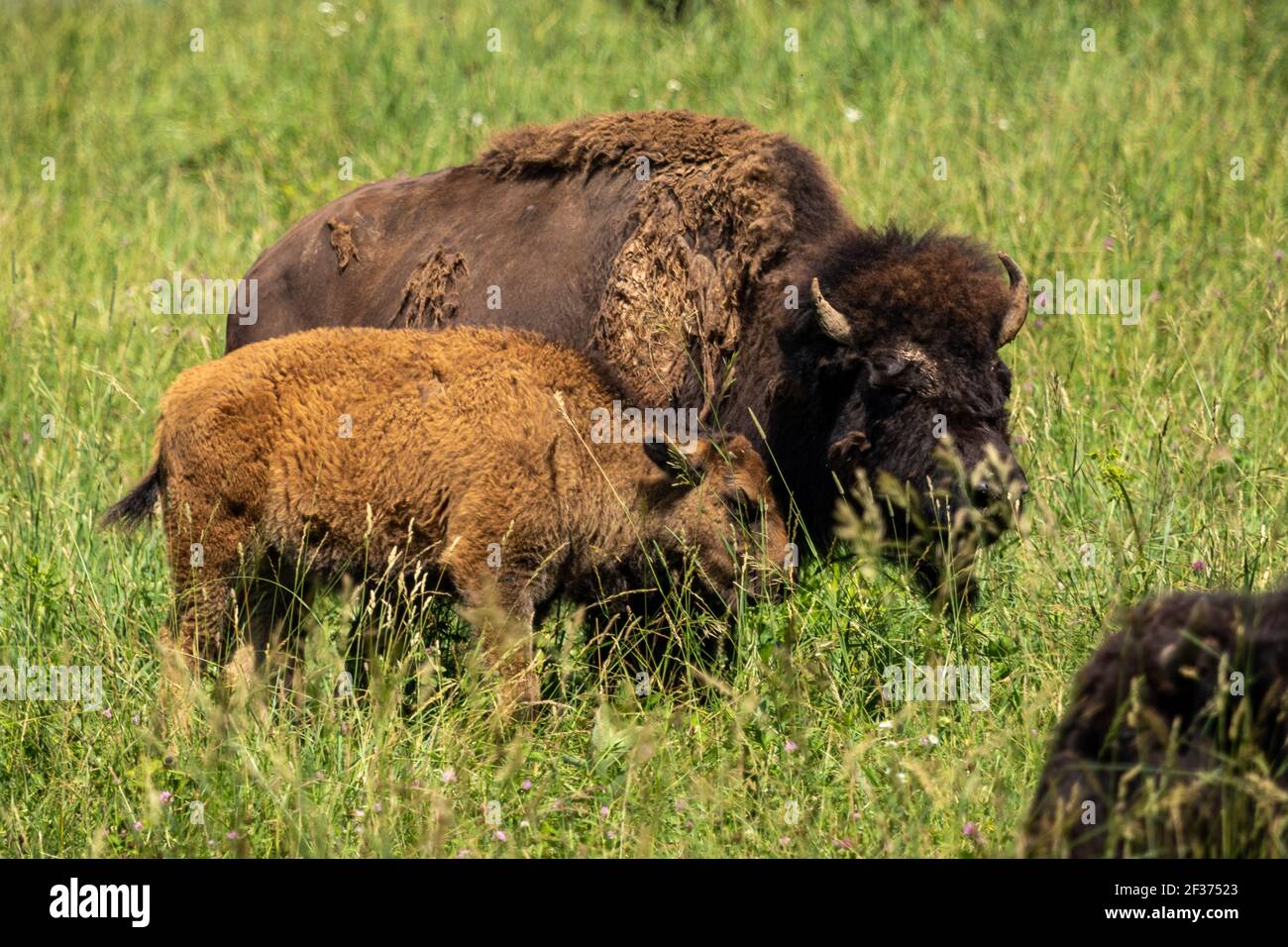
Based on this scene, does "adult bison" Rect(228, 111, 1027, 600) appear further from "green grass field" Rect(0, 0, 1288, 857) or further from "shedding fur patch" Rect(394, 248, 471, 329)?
"green grass field" Rect(0, 0, 1288, 857)

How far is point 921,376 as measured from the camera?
5.25 metres

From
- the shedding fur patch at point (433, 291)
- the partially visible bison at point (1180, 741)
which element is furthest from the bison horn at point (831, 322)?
the partially visible bison at point (1180, 741)

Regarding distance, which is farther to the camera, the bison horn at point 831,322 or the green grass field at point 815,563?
the bison horn at point 831,322

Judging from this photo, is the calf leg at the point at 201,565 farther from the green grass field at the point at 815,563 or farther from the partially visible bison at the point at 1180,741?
the partially visible bison at the point at 1180,741

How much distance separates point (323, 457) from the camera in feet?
16.4

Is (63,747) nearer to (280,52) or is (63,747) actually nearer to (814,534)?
(814,534)

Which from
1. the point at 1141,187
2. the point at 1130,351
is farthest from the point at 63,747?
the point at 1141,187

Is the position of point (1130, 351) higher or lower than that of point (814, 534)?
higher

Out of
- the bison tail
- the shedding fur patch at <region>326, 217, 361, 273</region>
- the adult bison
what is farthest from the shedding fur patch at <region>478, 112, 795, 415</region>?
the bison tail

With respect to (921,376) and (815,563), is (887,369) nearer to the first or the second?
(921,376)

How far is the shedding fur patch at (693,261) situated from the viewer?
19.2ft

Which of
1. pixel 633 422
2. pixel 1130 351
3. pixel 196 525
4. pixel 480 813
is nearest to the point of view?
pixel 480 813

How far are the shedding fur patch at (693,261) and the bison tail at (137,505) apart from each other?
1.76m
